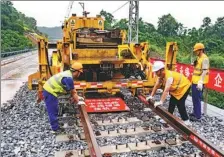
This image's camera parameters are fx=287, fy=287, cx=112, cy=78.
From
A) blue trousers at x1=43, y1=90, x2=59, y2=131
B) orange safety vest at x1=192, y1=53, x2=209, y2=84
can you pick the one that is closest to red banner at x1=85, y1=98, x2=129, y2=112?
blue trousers at x1=43, y1=90, x2=59, y2=131

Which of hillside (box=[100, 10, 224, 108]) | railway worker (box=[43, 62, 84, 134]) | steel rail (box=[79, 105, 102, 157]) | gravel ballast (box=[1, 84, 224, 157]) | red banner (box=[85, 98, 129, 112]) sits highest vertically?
hillside (box=[100, 10, 224, 108])

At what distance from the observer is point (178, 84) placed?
5.48 m

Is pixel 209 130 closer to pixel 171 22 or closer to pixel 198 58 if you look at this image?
pixel 198 58

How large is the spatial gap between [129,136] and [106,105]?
1842mm

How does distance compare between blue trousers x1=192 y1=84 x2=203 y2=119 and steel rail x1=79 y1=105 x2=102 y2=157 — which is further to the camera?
blue trousers x1=192 y1=84 x2=203 y2=119

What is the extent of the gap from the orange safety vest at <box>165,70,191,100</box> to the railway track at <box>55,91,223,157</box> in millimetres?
452

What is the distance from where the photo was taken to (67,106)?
7594 mm

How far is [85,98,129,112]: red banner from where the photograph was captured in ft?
22.5

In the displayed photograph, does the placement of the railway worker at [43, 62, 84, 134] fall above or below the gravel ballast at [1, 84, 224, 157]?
above

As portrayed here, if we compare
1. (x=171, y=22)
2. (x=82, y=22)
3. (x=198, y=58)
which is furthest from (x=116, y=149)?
(x=171, y=22)

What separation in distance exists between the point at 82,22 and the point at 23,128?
17.2 feet

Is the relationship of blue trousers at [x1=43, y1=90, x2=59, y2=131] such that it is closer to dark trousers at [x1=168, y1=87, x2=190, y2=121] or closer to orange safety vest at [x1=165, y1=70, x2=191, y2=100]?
orange safety vest at [x1=165, y1=70, x2=191, y2=100]

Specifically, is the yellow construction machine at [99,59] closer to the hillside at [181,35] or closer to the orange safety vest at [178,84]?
the orange safety vest at [178,84]

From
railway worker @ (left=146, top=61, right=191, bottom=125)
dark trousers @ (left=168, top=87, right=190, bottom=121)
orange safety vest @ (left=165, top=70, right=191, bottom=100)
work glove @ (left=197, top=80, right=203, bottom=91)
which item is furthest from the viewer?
work glove @ (left=197, top=80, right=203, bottom=91)
